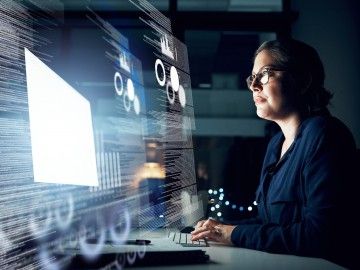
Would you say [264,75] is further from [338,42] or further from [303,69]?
[338,42]

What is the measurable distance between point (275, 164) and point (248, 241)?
44 centimetres

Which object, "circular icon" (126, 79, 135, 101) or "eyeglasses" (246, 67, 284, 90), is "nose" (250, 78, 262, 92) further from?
"circular icon" (126, 79, 135, 101)

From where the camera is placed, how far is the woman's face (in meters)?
1.52

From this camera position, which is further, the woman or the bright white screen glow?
the woman

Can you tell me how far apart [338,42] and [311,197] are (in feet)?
8.52

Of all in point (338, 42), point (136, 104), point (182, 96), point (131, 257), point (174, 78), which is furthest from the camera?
point (338, 42)

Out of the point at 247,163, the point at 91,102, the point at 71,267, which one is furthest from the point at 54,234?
the point at 247,163

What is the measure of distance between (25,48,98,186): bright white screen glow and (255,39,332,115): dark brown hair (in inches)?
27.6

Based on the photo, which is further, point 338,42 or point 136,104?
point 338,42

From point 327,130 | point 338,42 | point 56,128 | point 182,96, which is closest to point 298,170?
point 327,130

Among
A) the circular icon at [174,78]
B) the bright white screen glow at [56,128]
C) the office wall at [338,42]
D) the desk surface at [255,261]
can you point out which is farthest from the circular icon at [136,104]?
the office wall at [338,42]

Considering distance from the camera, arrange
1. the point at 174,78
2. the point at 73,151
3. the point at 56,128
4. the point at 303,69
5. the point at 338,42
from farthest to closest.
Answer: the point at 338,42
the point at 174,78
the point at 303,69
the point at 73,151
the point at 56,128

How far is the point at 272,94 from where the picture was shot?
1529mm

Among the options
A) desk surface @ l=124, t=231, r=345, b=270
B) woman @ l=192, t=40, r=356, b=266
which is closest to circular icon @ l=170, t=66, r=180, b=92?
woman @ l=192, t=40, r=356, b=266
